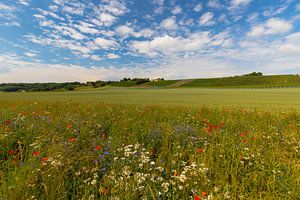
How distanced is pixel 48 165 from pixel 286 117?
8.68m

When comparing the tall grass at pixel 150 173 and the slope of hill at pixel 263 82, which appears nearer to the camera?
the tall grass at pixel 150 173

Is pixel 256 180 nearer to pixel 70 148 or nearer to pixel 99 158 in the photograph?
pixel 99 158

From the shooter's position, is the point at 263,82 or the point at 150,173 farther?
the point at 263,82

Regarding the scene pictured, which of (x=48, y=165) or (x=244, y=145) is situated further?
(x=244, y=145)

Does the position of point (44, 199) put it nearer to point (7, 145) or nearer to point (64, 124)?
point (7, 145)

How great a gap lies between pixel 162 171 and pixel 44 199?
1.68 metres

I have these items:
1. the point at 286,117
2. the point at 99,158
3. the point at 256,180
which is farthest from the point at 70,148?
the point at 286,117

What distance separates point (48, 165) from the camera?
2316 mm

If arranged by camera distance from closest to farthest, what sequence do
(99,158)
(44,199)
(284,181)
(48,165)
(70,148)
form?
(44,199) → (284,181) → (48,165) → (99,158) → (70,148)

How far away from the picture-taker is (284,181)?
83.0 inches

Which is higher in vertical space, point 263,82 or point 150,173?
point 263,82

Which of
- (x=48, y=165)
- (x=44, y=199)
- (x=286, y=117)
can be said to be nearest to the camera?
(x=44, y=199)

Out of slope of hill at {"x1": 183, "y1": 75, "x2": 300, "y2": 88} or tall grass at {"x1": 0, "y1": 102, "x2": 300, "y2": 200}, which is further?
slope of hill at {"x1": 183, "y1": 75, "x2": 300, "y2": 88}

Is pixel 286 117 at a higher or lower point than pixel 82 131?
lower
